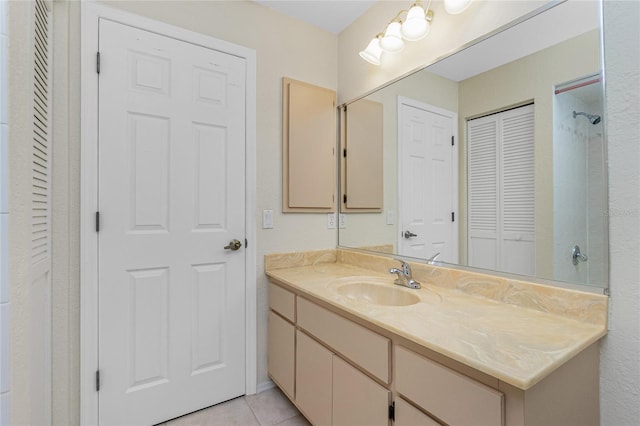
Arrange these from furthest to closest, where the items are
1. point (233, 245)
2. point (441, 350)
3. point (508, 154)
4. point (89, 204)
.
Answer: point (233, 245), point (89, 204), point (508, 154), point (441, 350)

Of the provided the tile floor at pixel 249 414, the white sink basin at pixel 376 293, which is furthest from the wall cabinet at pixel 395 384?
the white sink basin at pixel 376 293

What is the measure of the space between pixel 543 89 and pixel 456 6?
564 mm

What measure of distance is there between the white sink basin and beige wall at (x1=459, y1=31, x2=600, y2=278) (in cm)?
58

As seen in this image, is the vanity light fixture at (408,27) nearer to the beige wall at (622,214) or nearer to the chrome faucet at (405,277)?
the beige wall at (622,214)

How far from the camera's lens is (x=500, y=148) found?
4.22ft

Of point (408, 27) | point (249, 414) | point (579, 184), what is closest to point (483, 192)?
point (579, 184)

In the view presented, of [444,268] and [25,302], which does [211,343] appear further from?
[444,268]

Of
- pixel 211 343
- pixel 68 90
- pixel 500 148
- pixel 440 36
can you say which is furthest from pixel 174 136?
pixel 500 148

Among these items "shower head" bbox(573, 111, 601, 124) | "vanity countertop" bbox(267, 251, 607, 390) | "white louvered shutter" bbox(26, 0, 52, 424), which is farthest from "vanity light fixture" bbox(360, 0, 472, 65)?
"white louvered shutter" bbox(26, 0, 52, 424)

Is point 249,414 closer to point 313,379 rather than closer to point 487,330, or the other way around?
point 313,379

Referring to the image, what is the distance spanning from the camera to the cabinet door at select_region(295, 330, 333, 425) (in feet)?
4.37

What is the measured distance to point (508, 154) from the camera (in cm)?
126

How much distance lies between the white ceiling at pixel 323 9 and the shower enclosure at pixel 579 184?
136 cm

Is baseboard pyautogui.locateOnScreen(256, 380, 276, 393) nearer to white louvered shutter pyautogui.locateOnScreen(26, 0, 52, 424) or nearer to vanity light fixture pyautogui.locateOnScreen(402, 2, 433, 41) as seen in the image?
white louvered shutter pyautogui.locateOnScreen(26, 0, 52, 424)
